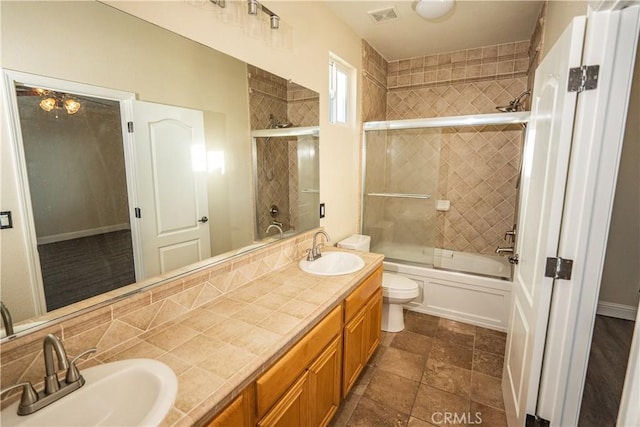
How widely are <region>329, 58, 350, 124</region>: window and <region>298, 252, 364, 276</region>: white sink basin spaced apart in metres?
1.15

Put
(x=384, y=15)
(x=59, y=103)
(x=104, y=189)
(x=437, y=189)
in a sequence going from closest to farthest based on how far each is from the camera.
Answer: (x=59, y=103) < (x=104, y=189) < (x=384, y=15) < (x=437, y=189)

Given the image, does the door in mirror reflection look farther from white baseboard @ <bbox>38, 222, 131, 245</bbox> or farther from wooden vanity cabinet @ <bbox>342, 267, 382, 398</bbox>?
wooden vanity cabinet @ <bbox>342, 267, 382, 398</bbox>

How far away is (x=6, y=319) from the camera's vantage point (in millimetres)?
834

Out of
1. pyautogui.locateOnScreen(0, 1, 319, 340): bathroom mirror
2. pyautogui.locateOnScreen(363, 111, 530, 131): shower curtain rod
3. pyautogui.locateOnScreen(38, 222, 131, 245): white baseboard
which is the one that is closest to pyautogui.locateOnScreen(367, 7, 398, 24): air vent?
pyautogui.locateOnScreen(363, 111, 530, 131): shower curtain rod

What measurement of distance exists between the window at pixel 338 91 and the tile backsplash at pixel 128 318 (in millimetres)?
1572

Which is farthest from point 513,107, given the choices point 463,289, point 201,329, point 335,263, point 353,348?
point 201,329

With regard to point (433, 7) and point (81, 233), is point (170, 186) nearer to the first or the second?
point (81, 233)

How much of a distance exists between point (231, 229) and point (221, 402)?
931 millimetres

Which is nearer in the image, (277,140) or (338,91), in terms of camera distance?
(277,140)

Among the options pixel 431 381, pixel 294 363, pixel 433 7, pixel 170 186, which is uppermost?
pixel 433 7

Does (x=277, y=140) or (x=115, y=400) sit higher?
(x=277, y=140)

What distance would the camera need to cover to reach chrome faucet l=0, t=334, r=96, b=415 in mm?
756

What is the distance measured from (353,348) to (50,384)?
1.43 metres

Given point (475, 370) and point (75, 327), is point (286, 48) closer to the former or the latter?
point (75, 327)
